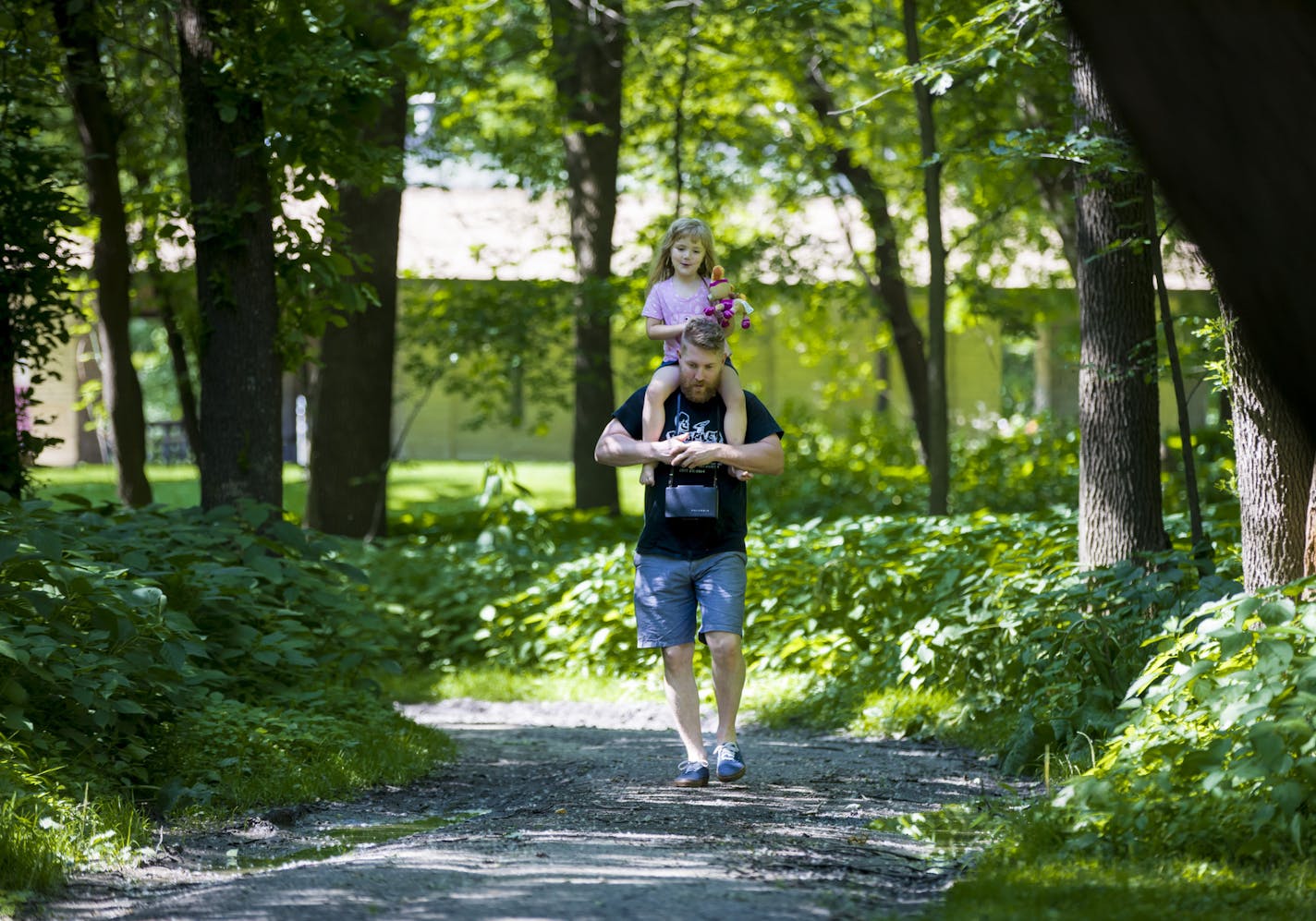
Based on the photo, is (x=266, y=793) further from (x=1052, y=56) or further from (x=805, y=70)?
(x=805, y=70)

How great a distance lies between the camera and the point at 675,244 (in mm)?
6730

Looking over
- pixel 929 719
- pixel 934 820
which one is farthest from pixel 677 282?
pixel 929 719

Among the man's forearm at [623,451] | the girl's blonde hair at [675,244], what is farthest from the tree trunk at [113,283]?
the man's forearm at [623,451]

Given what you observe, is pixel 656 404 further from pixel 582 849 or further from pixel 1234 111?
pixel 1234 111

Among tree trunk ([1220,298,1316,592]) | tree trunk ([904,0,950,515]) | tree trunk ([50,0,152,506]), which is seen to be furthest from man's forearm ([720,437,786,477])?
tree trunk ([50,0,152,506])

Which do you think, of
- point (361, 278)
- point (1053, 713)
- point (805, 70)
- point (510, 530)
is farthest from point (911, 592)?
point (805, 70)

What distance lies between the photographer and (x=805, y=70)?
17.9 metres

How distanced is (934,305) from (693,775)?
743cm

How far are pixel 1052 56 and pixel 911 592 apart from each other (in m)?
3.45

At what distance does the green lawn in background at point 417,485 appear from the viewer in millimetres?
22172

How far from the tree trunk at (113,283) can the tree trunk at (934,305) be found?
6.27m

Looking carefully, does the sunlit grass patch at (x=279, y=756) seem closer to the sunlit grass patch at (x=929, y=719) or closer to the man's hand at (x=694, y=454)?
the man's hand at (x=694, y=454)

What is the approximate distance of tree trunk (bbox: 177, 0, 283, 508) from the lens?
844cm

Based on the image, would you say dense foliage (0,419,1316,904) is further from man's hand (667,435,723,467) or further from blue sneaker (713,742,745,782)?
man's hand (667,435,723,467)
